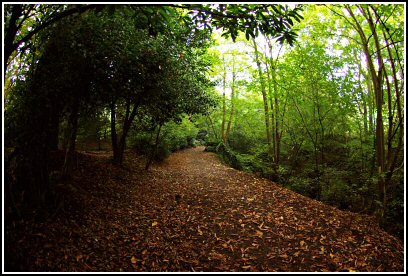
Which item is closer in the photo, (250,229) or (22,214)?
(22,214)

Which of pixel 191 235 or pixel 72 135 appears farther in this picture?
pixel 72 135

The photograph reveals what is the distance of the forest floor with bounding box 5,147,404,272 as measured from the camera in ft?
10.1

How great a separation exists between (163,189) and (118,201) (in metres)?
1.85

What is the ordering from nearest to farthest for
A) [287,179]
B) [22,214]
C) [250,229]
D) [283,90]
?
1. [22,214]
2. [250,229]
3. [283,90]
4. [287,179]

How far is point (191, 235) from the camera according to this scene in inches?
165

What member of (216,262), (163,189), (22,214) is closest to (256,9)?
(216,262)

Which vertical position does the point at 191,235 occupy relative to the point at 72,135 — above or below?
below

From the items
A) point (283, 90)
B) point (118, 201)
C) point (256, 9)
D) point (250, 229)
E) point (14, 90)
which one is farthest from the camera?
point (283, 90)

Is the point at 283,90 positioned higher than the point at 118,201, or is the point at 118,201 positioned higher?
the point at 283,90

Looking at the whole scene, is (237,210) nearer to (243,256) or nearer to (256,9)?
(243,256)

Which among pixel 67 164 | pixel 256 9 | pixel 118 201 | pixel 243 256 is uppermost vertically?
pixel 256 9

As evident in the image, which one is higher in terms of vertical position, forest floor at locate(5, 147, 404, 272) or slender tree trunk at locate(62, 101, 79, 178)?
slender tree trunk at locate(62, 101, 79, 178)

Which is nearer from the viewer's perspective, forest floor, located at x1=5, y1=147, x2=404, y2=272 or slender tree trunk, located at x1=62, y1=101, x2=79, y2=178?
forest floor, located at x1=5, y1=147, x2=404, y2=272

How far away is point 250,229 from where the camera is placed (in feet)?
14.8
